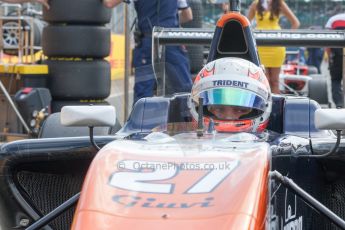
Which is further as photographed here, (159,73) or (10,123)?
(10,123)

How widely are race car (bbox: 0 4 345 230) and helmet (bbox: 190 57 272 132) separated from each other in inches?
1.9

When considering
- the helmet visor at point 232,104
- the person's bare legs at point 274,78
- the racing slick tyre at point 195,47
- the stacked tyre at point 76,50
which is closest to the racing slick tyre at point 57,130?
the helmet visor at point 232,104

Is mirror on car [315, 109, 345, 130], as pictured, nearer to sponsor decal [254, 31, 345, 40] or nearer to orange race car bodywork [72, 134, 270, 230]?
orange race car bodywork [72, 134, 270, 230]

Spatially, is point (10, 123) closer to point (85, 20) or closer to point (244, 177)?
point (85, 20)

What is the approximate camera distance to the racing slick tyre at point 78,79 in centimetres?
863

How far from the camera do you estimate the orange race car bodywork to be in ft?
10.6

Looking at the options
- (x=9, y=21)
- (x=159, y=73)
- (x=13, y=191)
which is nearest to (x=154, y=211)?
(x=13, y=191)

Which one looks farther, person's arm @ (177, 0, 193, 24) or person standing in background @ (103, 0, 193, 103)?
person's arm @ (177, 0, 193, 24)

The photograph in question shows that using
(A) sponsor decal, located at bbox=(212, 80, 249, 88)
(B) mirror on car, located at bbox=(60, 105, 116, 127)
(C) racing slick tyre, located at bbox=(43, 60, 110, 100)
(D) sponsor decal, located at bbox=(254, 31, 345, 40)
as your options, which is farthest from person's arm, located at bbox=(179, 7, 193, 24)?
(B) mirror on car, located at bbox=(60, 105, 116, 127)

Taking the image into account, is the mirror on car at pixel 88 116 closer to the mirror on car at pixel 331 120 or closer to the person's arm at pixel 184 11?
the mirror on car at pixel 331 120

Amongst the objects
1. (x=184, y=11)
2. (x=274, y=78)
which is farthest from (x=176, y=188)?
(x=274, y=78)

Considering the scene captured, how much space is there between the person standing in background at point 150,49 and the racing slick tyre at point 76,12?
2.90 ft

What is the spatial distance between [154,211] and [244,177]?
1.34ft

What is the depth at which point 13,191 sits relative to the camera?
14.5ft
